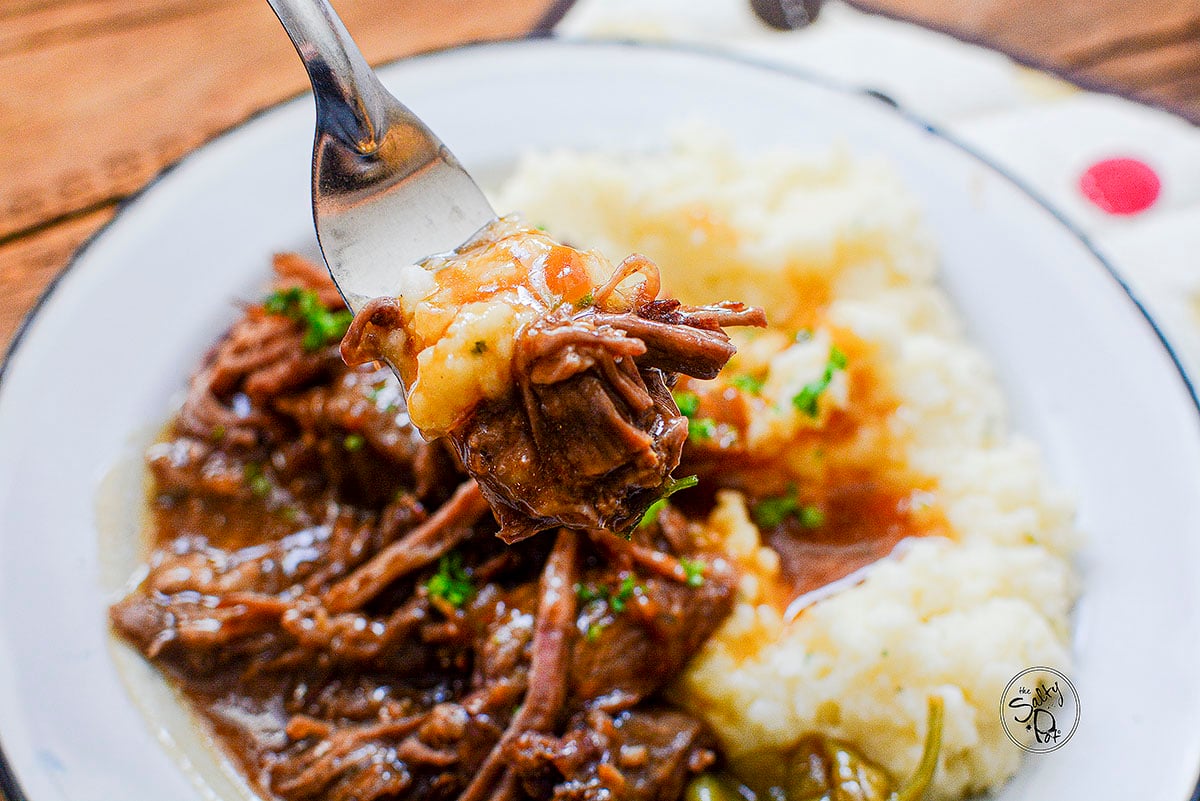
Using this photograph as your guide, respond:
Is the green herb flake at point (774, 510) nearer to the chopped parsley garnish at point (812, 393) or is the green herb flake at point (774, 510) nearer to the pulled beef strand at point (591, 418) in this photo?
the chopped parsley garnish at point (812, 393)

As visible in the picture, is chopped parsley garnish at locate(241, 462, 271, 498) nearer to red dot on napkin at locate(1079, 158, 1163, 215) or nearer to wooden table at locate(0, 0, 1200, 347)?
wooden table at locate(0, 0, 1200, 347)

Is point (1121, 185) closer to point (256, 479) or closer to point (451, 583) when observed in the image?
point (451, 583)

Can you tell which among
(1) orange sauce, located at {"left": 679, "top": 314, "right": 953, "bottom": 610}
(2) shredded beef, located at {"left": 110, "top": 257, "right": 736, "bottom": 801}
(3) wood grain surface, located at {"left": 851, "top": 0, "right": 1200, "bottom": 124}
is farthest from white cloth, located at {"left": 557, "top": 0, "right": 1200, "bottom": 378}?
(2) shredded beef, located at {"left": 110, "top": 257, "right": 736, "bottom": 801}

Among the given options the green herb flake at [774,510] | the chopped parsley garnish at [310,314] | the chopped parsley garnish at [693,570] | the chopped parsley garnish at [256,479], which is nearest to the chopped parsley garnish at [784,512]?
the green herb flake at [774,510]

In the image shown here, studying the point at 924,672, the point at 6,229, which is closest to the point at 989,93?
the point at 924,672

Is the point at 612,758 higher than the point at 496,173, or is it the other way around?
the point at 496,173

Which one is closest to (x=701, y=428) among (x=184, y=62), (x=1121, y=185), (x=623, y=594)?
(x=623, y=594)

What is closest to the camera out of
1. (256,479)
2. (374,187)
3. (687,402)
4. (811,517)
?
(374,187)
